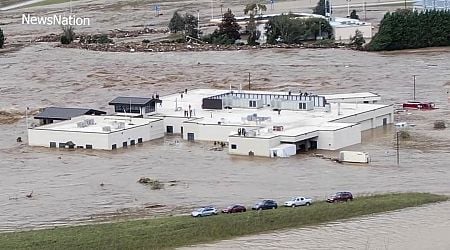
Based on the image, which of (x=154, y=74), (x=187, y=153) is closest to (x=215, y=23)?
(x=154, y=74)

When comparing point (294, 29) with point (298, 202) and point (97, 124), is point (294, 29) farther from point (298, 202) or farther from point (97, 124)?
point (298, 202)

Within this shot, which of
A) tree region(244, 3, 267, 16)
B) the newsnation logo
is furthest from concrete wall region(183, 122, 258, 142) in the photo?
the newsnation logo

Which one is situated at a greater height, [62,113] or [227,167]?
[62,113]

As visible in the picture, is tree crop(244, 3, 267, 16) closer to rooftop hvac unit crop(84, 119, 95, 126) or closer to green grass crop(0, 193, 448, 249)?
rooftop hvac unit crop(84, 119, 95, 126)

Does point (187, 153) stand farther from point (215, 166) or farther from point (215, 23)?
point (215, 23)

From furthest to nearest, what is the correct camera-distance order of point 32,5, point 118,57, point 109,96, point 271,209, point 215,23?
point 32,5 < point 215,23 < point 118,57 < point 109,96 < point 271,209

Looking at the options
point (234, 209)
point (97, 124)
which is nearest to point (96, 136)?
point (97, 124)
